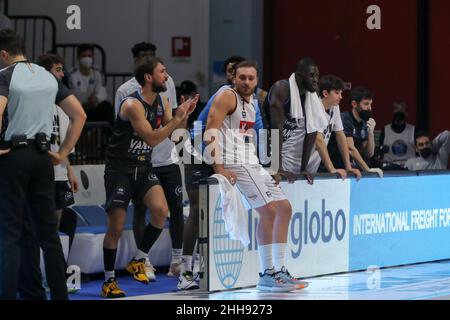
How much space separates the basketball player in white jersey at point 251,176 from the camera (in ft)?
35.1

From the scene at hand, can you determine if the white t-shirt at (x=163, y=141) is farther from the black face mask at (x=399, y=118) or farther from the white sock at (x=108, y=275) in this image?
the black face mask at (x=399, y=118)

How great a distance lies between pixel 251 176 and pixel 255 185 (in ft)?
0.31

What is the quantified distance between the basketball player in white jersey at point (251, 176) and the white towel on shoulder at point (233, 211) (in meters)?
0.08

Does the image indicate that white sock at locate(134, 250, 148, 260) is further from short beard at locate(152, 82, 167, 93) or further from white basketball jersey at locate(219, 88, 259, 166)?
short beard at locate(152, 82, 167, 93)

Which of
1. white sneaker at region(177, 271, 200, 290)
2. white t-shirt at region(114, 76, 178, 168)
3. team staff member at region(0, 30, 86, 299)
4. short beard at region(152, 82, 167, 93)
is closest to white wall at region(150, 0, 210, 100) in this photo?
white t-shirt at region(114, 76, 178, 168)

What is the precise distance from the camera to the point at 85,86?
59.5 feet

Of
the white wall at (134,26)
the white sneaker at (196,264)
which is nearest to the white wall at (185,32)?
the white wall at (134,26)

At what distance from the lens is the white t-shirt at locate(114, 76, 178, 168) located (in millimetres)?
11367

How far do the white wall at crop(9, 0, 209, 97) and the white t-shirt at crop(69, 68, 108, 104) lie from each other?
6.77ft

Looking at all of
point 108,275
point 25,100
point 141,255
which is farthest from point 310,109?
point 25,100

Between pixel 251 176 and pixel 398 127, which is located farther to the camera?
pixel 398 127

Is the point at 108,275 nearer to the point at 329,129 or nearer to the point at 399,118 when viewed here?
the point at 329,129
